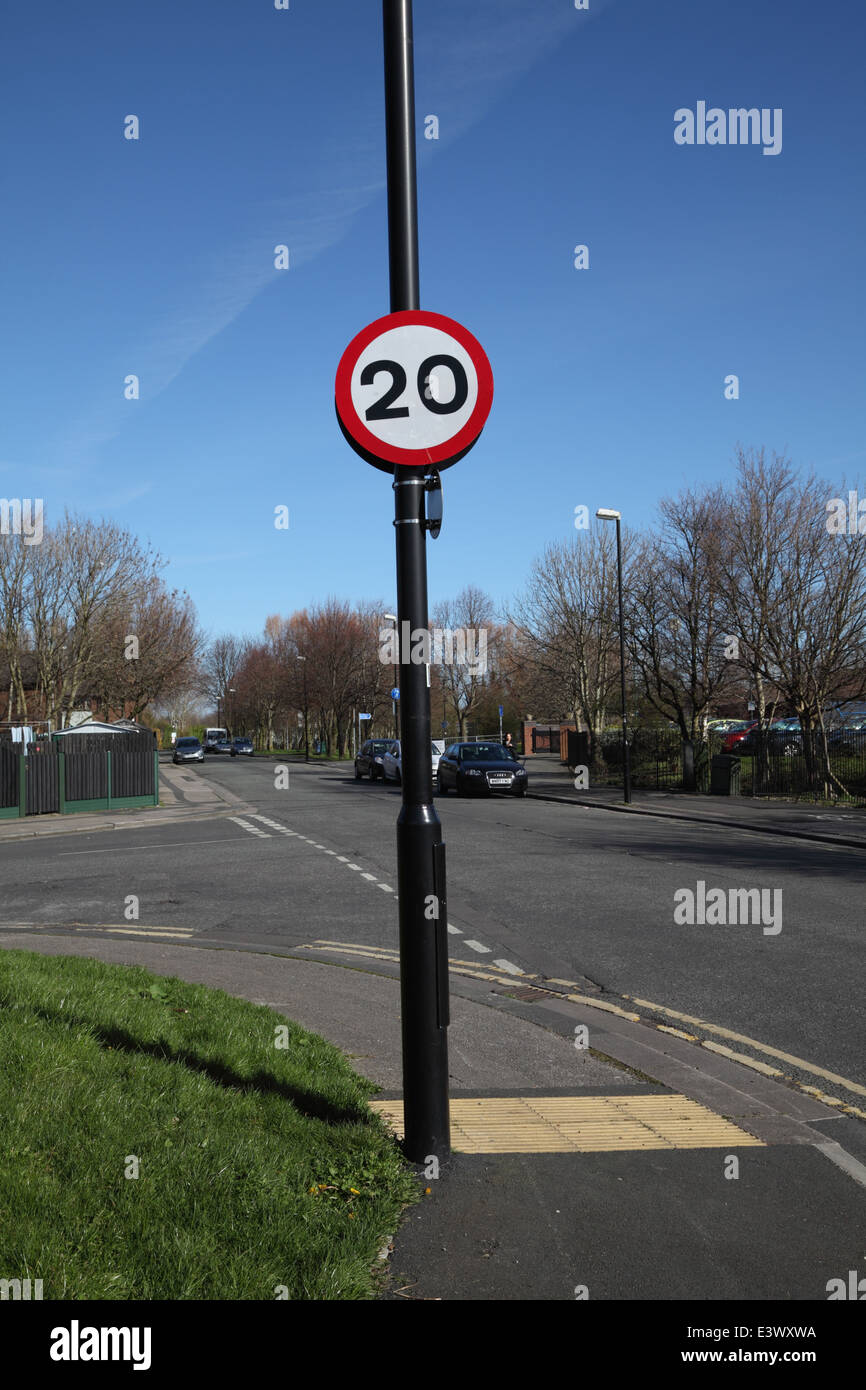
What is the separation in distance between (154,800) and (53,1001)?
26.4 m

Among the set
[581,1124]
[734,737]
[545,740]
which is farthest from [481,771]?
[545,740]

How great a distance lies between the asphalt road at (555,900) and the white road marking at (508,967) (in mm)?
148

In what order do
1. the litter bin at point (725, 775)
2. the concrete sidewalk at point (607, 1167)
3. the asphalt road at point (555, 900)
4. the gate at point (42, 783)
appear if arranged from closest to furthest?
the concrete sidewalk at point (607, 1167) → the asphalt road at point (555, 900) → the gate at point (42, 783) → the litter bin at point (725, 775)

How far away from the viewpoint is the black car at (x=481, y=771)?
3152 cm

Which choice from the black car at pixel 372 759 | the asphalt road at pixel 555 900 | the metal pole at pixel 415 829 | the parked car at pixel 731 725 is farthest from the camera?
the parked car at pixel 731 725

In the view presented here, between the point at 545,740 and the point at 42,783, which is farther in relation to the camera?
the point at 545,740

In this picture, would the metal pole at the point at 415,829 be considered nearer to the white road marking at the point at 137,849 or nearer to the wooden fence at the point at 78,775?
the white road marking at the point at 137,849

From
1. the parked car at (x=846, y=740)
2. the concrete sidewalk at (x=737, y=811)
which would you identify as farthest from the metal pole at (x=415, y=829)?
the parked car at (x=846, y=740)

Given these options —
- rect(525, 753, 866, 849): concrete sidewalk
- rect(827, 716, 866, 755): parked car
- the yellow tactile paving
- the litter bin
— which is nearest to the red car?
rect(525, 753, 866, 849): concrete sidewalk

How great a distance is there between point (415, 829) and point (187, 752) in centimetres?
6740

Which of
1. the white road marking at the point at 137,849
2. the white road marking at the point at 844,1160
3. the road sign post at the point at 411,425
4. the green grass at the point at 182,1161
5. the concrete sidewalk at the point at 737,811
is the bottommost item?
the concrete sidewalk at the point at 737,811

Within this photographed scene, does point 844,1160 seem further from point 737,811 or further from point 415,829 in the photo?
point 737,811

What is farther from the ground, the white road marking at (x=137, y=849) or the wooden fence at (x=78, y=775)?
the wooden fence at (x=78, y=775)

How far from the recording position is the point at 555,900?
11.6 metres
